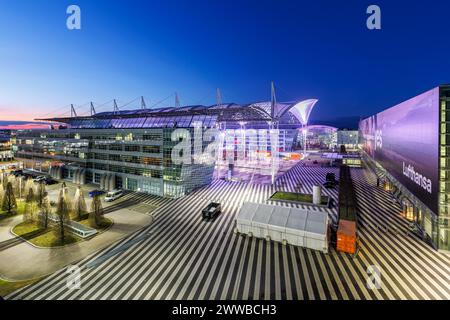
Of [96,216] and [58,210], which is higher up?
[58,210]

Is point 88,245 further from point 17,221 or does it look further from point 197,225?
point 17,221

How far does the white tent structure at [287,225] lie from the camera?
60.7ft

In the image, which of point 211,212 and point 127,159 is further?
point 127,159

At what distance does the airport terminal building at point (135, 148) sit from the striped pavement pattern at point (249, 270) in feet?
57.2

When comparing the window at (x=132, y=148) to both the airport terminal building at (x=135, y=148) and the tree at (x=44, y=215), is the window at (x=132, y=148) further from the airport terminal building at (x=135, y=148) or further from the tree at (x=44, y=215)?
the tree at (x=44, y=215)

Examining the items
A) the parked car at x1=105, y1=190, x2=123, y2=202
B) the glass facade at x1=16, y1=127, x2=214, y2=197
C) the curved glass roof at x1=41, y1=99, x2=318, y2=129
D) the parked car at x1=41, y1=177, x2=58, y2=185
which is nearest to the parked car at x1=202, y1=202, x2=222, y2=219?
the glass facade at x1=16, y1=127, x2=214, y2=197

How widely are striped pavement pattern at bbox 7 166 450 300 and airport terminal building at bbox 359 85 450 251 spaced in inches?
81.5

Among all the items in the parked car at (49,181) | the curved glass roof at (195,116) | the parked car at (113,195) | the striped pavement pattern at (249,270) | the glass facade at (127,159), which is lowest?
the striped pavement pattern at (249,270)

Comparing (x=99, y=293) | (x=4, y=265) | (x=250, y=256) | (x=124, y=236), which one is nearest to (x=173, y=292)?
(x=99, y=293)

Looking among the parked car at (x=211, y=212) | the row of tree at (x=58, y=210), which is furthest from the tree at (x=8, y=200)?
the parked car at (x=211, y=212)

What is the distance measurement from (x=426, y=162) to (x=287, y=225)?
13977mm

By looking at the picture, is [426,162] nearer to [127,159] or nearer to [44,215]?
[44,215]

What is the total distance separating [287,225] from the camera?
1969 cm

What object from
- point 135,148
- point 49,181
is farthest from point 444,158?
point 49,181
